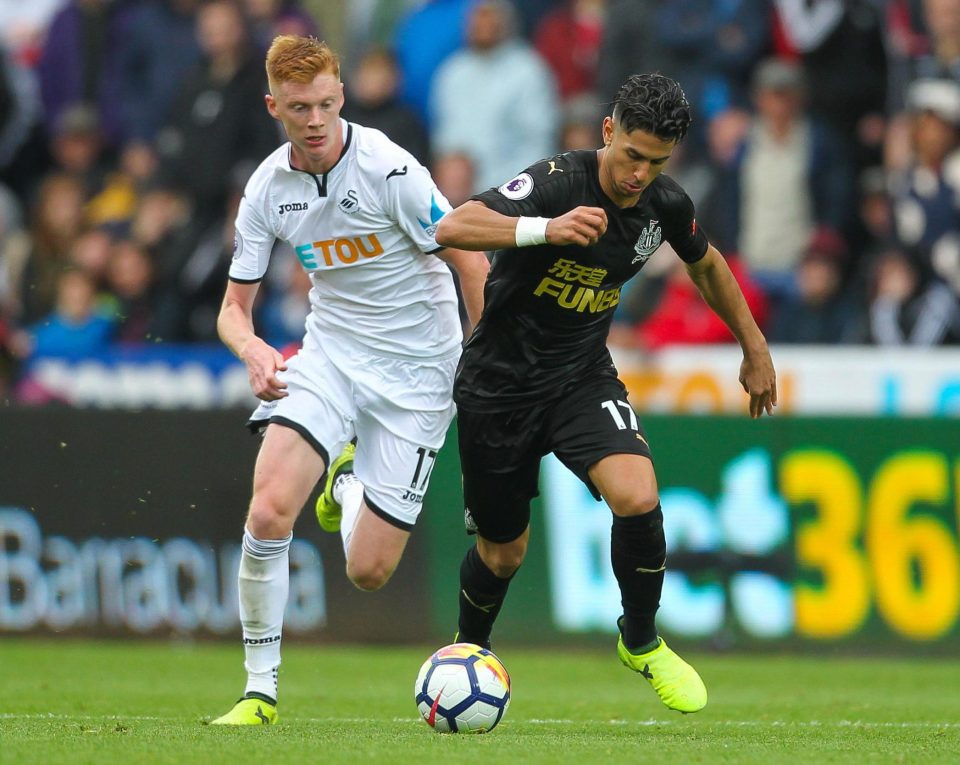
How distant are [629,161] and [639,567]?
1719mm

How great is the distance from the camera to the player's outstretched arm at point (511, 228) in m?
6.59

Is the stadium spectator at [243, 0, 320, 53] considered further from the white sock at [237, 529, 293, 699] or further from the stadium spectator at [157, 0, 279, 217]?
the white sock at [237, 529, 293, 699]

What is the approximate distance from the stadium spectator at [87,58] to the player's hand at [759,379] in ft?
35.6

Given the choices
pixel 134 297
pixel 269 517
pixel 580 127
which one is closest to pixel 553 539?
pixel 580 127

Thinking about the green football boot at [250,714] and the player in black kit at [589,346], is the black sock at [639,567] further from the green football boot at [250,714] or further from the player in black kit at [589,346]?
the green football boot at [250,714]

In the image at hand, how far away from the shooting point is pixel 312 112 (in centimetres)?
747

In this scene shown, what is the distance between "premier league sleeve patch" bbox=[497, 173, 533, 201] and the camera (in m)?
7.07

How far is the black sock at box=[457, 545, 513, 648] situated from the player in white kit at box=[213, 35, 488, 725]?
36cm

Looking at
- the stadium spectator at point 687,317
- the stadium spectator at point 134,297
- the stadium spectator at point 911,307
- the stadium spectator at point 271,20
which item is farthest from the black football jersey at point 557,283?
the stadium spectator at point 271,20

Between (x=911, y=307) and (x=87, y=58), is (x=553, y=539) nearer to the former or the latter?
(x=911, y=307)

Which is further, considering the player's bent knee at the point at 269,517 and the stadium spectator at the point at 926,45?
the stadium spectator at the point at 926,45

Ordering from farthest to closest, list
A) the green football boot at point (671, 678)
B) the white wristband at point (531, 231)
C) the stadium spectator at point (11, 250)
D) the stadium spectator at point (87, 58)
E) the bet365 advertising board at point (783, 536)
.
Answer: the stadium spectator at point (87, 58), the stadium spectator at point (11, 250), the bet365 advertising board at point (783, 536), the green football boot at point (671, 678), the white wristband at point (531, 231)

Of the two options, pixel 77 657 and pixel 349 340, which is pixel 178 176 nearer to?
pixel 77 657

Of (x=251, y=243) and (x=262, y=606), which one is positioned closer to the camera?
(x=262, y=606)
